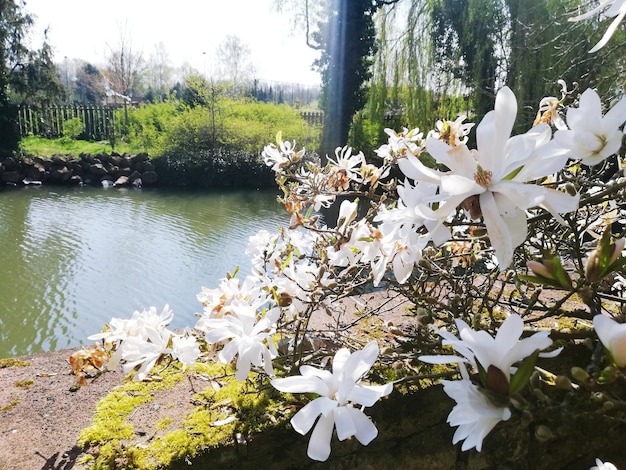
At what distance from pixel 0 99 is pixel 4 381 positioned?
13.8 metres

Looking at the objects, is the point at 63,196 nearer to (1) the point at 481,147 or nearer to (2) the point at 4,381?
(2) the point at 4,381

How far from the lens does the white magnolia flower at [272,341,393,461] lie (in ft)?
1.56

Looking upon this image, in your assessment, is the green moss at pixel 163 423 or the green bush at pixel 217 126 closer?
the green moss at pixel 163 423

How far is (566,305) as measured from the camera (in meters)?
1.58

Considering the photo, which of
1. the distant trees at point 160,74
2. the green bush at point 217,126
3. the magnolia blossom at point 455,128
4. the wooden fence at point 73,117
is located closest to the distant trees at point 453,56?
the green bush at point 217,126

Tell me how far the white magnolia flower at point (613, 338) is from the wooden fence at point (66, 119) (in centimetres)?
1753

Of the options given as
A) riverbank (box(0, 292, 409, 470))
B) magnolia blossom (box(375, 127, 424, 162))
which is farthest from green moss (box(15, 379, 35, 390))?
magnolia blossom (box(375, 127, 424, 162))

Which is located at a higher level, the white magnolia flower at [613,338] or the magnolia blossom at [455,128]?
the magnolia blossom at [455,128]

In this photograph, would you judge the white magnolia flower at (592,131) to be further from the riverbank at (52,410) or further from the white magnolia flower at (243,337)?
the riverbank at (52,410)

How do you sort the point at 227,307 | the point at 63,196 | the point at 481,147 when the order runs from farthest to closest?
the point at 63,196 → the point at 227,307 → the point at 481,147

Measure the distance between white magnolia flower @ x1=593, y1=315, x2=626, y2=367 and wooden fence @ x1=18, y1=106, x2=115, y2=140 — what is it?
17.5 m

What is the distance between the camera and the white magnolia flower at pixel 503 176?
393 millimetres

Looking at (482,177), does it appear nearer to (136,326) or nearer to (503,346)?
(503,346)

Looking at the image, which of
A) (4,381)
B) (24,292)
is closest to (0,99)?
(24,292)
